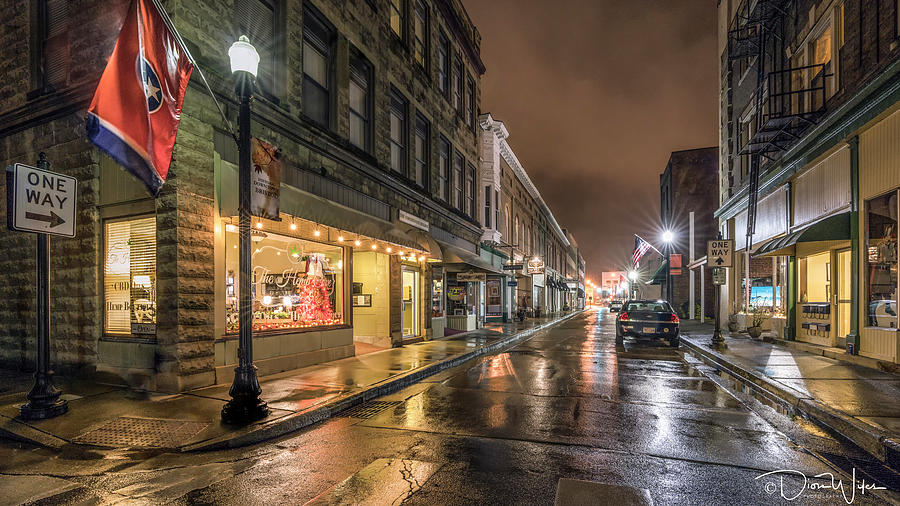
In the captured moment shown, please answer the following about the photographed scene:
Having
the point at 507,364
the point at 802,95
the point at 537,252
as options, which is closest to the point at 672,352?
the point at 507,364

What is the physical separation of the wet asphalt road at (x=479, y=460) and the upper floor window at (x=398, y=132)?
10261 mm

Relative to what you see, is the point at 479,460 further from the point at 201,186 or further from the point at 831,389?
the point at 831,389

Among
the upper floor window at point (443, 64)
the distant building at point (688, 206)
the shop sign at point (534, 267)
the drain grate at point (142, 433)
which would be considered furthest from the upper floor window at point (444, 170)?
the distant building at point (688, 206)

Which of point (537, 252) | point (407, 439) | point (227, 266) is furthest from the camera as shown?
point (537, 252)

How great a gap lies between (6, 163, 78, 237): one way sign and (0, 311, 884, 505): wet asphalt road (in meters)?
2.85

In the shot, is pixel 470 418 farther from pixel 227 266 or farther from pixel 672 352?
pixel 672 352

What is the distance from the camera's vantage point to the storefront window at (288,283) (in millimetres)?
9633

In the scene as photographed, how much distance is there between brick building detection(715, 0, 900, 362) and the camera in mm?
10992

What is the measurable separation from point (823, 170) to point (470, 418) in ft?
43.3

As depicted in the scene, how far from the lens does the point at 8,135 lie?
10.5 meters

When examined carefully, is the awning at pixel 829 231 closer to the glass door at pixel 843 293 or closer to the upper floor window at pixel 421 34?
the glass door at pixel 843 293

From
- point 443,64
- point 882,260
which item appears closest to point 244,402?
point 882,260

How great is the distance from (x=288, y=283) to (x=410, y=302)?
6956 millimetres

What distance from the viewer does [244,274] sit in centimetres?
684
